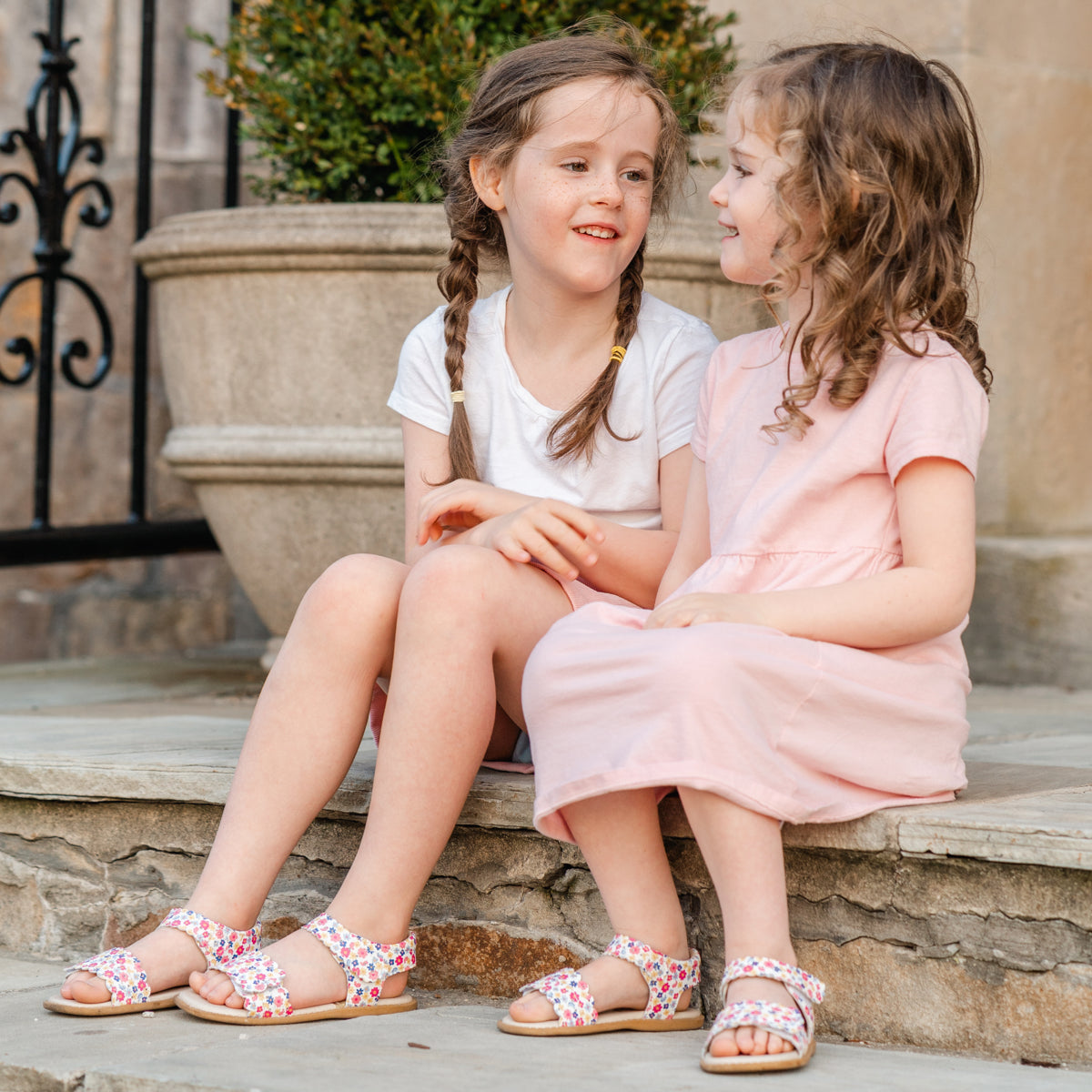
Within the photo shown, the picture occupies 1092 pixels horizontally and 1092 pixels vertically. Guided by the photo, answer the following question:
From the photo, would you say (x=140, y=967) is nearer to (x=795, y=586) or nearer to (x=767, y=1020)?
(x=767, y=1020)

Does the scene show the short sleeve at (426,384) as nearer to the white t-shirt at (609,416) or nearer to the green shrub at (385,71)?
the white t-shirt at (609,416)

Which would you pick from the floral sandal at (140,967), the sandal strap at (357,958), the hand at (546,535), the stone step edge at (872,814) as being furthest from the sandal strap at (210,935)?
the hand at (546,535)

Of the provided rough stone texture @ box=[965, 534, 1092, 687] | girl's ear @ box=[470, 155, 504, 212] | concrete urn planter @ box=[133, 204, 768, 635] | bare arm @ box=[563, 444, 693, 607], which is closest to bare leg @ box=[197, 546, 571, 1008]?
bare arm @ box=[563, 444, 693, 607]

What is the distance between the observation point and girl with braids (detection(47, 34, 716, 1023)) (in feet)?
5.39

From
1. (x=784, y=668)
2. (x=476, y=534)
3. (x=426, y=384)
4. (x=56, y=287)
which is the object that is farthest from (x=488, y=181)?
(x=56, y=287)

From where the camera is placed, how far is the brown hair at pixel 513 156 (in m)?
1.99

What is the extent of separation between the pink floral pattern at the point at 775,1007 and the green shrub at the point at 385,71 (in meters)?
1.56

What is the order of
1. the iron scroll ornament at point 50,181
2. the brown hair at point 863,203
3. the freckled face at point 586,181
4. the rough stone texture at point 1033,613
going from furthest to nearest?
the iron scroll ornament at point 50,181 → the rough stone texture at point 1033,613 → the freckled face at point 586,181 → the brown hair at point 863,203

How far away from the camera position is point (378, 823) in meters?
1.65

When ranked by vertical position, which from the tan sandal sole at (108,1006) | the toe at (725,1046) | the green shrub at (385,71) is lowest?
the tan sandal sole at (108,1006)

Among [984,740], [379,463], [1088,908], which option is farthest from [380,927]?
[379,463]

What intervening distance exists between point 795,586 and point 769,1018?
463 millimetres

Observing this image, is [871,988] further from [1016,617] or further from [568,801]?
[1016,617]

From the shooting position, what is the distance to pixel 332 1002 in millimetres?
1621
